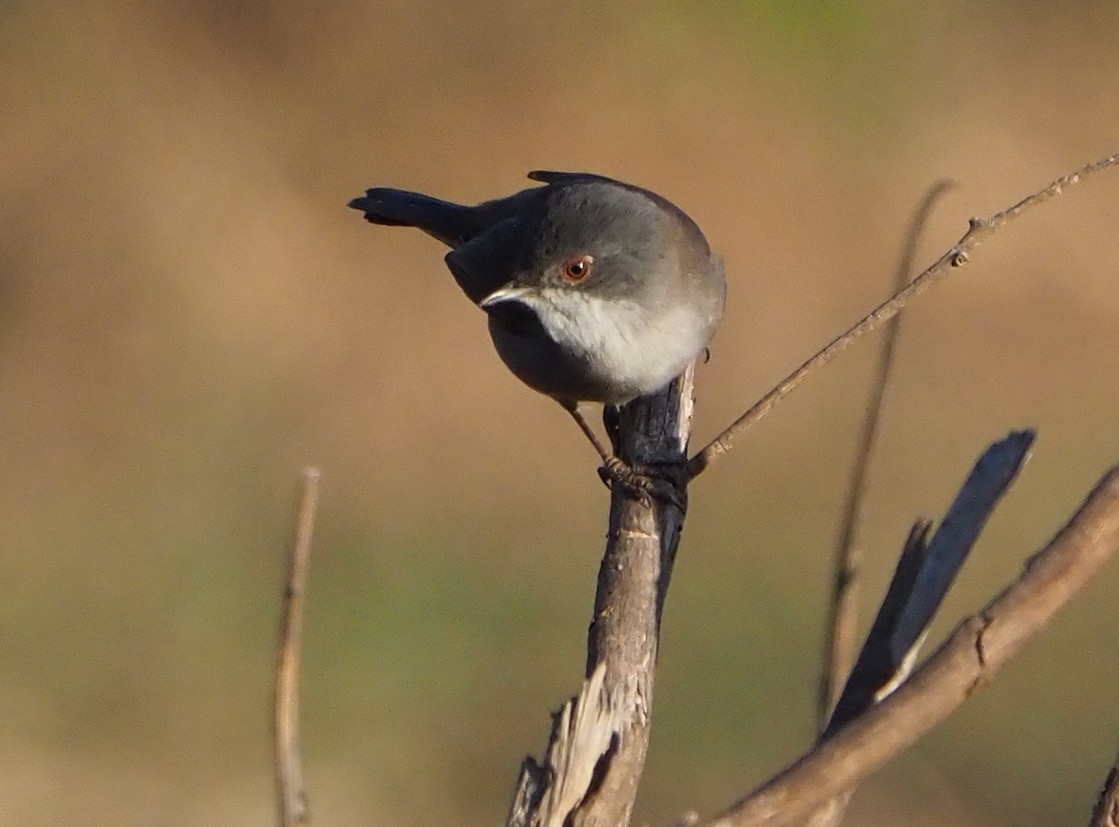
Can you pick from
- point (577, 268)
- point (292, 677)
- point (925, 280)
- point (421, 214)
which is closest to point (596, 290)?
point (577, 268)

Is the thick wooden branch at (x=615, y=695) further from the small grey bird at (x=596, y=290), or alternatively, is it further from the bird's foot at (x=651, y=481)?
the small grey bird at (x=596, y=290)

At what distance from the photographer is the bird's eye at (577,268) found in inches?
173

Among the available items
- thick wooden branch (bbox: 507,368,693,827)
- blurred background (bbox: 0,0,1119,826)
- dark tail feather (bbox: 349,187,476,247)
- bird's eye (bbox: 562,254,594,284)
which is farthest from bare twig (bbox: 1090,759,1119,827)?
blurred background (bbox: 0,0,1119,826)

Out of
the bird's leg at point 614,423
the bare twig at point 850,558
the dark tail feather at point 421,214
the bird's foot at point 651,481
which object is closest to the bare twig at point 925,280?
the bare twig at point 850,558

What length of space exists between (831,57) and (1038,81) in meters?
1.86

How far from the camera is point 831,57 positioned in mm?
12188

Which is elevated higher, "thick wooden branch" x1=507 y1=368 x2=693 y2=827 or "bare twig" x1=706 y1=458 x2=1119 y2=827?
"thick wooden branch" x1=507 y1=368 x2=693 y2=827

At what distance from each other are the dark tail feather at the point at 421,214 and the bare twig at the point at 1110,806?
11.4ft

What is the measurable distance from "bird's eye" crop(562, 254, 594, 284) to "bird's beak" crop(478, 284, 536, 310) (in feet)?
0.35

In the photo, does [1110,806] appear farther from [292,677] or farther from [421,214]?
[421,214]

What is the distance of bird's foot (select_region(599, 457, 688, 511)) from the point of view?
3.12 meters

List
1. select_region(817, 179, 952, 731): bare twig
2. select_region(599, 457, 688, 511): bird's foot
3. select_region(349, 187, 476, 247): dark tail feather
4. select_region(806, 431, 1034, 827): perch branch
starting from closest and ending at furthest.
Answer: select_region(806, 431, 1034, 827): perch branch → select_region(817, 179, 952, 731): bare twig → select_region(599, 457, 688, 511): bird's foot → select_region(349, 187, 476, 247): dark tail feather

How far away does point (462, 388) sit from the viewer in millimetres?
10562

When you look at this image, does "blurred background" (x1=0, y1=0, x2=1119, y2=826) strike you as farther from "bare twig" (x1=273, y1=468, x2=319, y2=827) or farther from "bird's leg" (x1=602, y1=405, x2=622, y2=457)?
"bare twig" (x1=273, y1=468, x2=319, y2=827)
